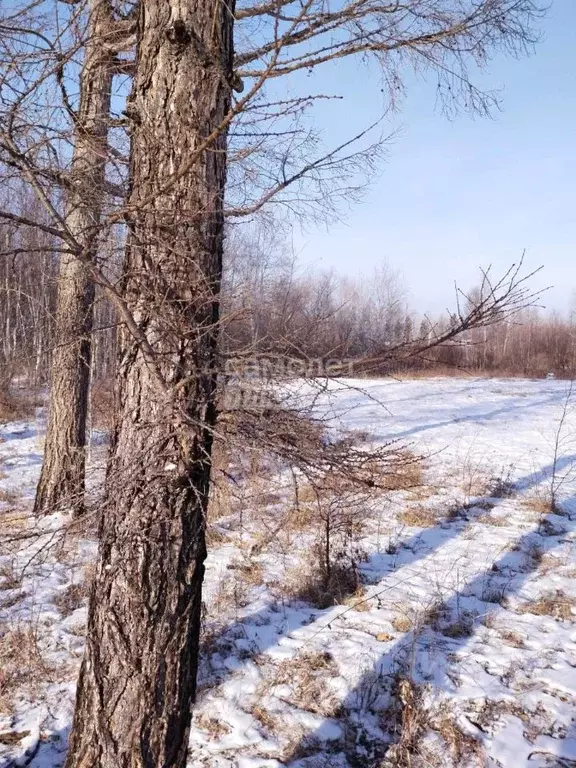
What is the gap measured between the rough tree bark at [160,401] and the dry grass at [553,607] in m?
3.18

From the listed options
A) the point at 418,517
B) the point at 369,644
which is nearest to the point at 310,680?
the point at 369,644

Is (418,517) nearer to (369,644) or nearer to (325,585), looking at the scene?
(325,585)

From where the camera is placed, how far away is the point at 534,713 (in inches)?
115

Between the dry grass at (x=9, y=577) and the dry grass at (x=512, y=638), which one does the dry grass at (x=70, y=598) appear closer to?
the dry grass at (x=9, y=577)

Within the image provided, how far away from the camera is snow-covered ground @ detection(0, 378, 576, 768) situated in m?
2.71

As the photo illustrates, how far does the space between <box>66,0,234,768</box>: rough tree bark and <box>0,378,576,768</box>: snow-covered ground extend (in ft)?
1.11

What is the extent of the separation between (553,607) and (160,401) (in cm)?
377

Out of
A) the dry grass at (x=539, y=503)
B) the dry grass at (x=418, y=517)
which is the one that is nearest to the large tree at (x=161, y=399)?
the dry grass at (x=418, y=517)

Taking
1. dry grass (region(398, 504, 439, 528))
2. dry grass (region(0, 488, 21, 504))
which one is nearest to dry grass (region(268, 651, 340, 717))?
dry grass (region(398, 504, 439, 528))

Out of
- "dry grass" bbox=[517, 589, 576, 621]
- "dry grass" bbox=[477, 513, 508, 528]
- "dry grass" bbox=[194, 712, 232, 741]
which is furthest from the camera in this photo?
"dry grass" bbox=[477, 513, 508, 528]

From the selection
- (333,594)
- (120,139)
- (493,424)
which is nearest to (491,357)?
(493,424)

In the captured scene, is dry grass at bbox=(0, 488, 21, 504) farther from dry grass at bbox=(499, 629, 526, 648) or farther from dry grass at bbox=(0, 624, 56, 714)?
dry grass at bbox=(499, 629, 526, 648)

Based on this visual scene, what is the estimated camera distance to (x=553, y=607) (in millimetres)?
4086

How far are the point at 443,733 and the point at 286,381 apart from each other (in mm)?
2257
